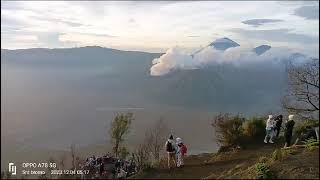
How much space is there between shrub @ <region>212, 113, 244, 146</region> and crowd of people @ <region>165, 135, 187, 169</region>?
3.33 m

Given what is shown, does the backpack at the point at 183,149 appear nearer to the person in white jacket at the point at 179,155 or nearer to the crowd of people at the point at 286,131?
the person in white jacket at the point at 179,155

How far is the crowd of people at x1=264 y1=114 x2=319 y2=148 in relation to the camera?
57.3 feet

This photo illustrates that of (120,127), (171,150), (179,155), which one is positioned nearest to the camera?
(179,155)

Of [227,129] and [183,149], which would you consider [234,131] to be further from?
[183,149]

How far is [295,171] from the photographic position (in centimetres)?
1370

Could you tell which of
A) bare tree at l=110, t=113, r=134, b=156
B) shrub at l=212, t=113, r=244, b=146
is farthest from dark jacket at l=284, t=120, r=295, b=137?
bare tree at l=110, t=113, r=134, b=156

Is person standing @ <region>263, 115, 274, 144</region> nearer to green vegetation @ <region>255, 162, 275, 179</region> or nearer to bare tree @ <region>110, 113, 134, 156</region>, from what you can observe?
bare tree @ <region>110, 113, 134, 156</region>

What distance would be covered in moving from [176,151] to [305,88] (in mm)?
4970

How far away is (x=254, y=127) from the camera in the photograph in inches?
800

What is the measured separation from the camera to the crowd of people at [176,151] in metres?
16.3

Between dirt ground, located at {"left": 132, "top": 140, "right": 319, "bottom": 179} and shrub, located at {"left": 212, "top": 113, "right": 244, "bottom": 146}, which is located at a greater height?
shrub, located at {"left": 212, "top": 113, "right": 244, "bottom": 146}

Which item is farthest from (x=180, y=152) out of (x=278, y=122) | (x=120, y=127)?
(x=278, y=122)

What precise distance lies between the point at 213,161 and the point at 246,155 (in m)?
1.33

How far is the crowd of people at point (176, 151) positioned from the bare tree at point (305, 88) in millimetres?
4364
